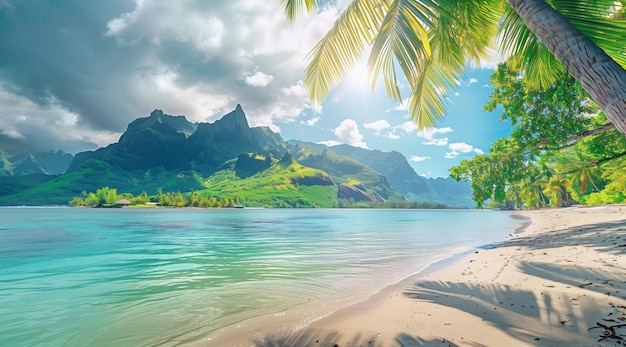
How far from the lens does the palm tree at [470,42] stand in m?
3.01

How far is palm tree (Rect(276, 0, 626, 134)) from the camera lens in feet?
9.86

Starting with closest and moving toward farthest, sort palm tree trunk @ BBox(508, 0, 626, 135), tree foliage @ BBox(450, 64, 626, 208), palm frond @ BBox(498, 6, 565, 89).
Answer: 1. palm tree trunk @ BBox(508, 0, 626, 135)
2. palm frond @ BBox(498, 6, 565, 89)
3. tree foliage @ BBox(450, 64, 626, 208)

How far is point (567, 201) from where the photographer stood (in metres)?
63.7

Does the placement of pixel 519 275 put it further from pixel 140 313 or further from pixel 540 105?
pixel 540 105

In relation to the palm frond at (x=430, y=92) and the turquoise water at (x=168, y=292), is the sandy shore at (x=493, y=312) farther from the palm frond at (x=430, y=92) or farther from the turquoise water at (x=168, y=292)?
the palm frond at (x=430, y=92)

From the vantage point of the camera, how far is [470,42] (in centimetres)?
698

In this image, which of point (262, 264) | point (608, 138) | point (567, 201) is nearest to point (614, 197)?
point (567, 201)

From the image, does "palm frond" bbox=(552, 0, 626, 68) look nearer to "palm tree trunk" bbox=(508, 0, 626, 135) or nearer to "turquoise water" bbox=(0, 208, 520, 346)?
"palm tree trunk" bbox=(508, 0, 626, 135)

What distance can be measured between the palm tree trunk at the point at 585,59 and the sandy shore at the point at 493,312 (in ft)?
8.92

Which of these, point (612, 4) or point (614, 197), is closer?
point (612, 4)

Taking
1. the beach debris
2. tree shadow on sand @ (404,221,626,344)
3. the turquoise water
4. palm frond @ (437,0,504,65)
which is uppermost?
palm frond @ (437,0,504,65)

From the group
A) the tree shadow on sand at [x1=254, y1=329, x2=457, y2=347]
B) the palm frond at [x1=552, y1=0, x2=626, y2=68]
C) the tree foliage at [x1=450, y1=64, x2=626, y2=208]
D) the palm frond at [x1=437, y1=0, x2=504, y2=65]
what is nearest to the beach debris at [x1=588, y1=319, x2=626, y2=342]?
the tree shadow on sand at [x1=254, y1=329, x2=457, y2=347]

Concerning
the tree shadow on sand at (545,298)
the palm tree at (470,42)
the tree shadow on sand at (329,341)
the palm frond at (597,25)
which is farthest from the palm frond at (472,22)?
the tree shadow on sand at (329,341)

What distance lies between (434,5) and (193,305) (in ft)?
26.4
